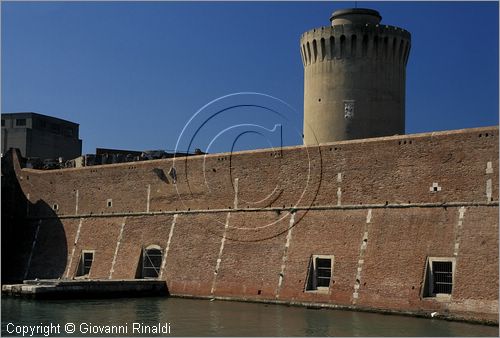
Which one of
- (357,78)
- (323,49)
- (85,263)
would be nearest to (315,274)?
(357,78)

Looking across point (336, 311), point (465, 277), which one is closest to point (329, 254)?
point (336, 311)

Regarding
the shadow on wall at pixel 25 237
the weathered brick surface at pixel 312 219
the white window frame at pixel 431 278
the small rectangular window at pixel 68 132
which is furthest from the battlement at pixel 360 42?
the small rectangular window at pixel 68 132

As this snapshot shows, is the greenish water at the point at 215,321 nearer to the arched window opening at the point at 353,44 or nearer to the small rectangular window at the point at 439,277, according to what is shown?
the small rectangular window at the point at 439,277

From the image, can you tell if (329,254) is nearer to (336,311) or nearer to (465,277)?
(336,311)

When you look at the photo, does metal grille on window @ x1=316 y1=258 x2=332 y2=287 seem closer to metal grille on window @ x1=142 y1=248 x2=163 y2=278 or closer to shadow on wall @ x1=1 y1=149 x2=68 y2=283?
metal grille on window @ x1=142 y1=248 x2=163 y2=278

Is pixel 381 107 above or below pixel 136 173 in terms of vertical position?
above

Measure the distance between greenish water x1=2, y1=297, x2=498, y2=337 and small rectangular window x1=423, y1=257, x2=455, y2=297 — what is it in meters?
1.06

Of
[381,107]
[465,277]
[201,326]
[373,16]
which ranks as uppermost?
[373,16]

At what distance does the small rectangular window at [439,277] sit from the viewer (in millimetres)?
22438

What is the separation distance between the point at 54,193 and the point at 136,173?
5.85 metres

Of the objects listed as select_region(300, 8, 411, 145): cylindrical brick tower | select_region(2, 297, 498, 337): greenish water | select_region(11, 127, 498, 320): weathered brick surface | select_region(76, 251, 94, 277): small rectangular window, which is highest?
select_region(300, 8, 411, 145): cylindrical brick tower

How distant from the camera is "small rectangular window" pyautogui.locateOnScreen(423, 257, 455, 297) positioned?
2244 cm

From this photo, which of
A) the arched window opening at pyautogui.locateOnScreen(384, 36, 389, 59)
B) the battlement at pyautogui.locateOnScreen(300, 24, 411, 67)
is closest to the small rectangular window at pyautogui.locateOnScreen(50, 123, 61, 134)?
the battlement at pyautogui.locateOnScreen(300, 24, 411, 67)

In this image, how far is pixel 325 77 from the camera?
3450 centimetres
